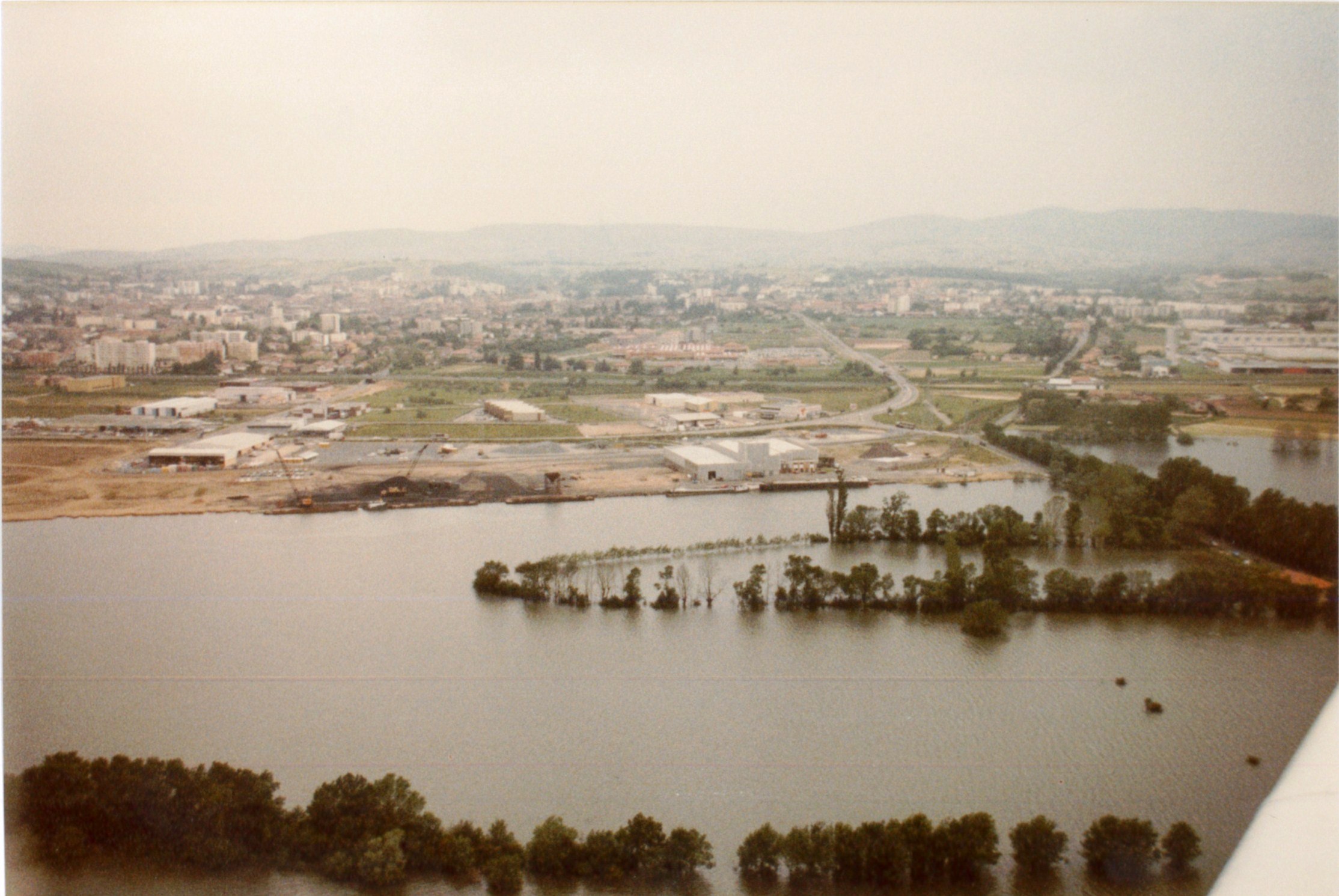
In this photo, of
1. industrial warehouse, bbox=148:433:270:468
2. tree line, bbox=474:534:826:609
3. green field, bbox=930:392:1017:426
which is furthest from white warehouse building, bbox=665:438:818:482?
industrial warehouse, bbox=148:433:270:468

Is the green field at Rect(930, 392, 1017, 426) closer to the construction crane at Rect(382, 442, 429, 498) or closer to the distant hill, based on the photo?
the distant hill

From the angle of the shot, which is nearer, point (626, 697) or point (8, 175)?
point (626, 697)

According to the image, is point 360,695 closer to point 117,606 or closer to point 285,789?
point 285,789

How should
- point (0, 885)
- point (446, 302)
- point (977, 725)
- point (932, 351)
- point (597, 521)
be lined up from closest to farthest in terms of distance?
point (0, 885) < point (977, 725) < point (597, 521) < point (446, 302) < point (932, 351)

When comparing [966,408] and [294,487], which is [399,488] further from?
[966,408]

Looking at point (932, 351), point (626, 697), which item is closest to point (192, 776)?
point (626, 697)

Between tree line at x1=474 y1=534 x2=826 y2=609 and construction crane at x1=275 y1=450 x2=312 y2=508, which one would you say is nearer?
tree line at x1=474 y1=534 x2=826 y2=609

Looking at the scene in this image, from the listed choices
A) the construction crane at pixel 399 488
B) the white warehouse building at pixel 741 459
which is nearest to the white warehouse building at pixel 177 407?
the construction crane at pixel 399 488
